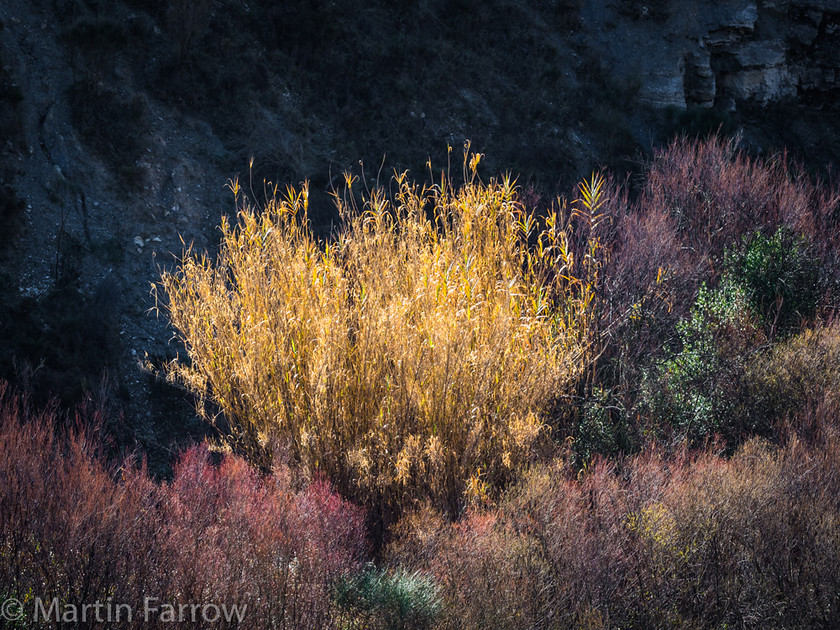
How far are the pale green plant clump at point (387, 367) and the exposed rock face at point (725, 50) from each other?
12.0 metres

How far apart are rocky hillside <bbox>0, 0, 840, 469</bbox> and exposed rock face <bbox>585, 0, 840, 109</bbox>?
5 cm

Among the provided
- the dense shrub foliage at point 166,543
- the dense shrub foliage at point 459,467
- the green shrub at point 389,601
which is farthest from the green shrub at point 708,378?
the dense shrub foliage at point 166,543

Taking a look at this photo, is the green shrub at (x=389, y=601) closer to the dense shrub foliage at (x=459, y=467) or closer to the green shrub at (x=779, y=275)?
the dense shrub foliage at (x=459, y=467)

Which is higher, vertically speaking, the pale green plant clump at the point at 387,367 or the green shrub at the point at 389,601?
the pale green plant clump at the point at 387,367

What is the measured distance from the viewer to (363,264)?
16.3 ft

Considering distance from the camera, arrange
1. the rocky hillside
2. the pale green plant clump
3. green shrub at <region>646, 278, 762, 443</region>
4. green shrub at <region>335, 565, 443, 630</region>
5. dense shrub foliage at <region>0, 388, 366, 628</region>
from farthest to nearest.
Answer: the rocky hillside, green shrub at <region>646, 278, 762, 443</region>, the pale green plant clump, green shrub at <region>335, 565, 443, 630</region>, dense shrub foliage at <region>0, 388, 366, 628</region>

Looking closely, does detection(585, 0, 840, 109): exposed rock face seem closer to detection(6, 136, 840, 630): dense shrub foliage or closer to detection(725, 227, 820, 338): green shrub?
detection(725, 227, 820, 338): green shrub

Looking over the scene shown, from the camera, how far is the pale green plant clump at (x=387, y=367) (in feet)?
14.1

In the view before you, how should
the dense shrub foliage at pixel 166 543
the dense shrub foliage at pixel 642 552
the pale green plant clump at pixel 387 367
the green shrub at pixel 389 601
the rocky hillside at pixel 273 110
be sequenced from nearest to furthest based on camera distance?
the dense shrub foliage at pixel 166 543
the green shrub at pixel 389 601
the dense shrub foliage at pixel 642 552
the pale green plant clump at pixel 387 367
the rocky hillside at pixel 273 110

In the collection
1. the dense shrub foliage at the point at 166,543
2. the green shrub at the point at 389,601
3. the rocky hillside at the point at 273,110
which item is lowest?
the green shrub at the point at 389,601

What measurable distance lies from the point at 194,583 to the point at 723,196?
8.88 meters

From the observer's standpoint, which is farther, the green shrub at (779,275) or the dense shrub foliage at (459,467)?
the green shrub at (779,275)

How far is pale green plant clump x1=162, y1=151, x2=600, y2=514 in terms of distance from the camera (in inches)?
170

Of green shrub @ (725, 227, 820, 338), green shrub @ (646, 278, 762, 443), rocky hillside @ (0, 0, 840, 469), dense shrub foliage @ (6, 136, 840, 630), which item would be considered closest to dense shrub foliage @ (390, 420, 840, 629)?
dense shrub foliage @ (6, 136, 840, 630)
